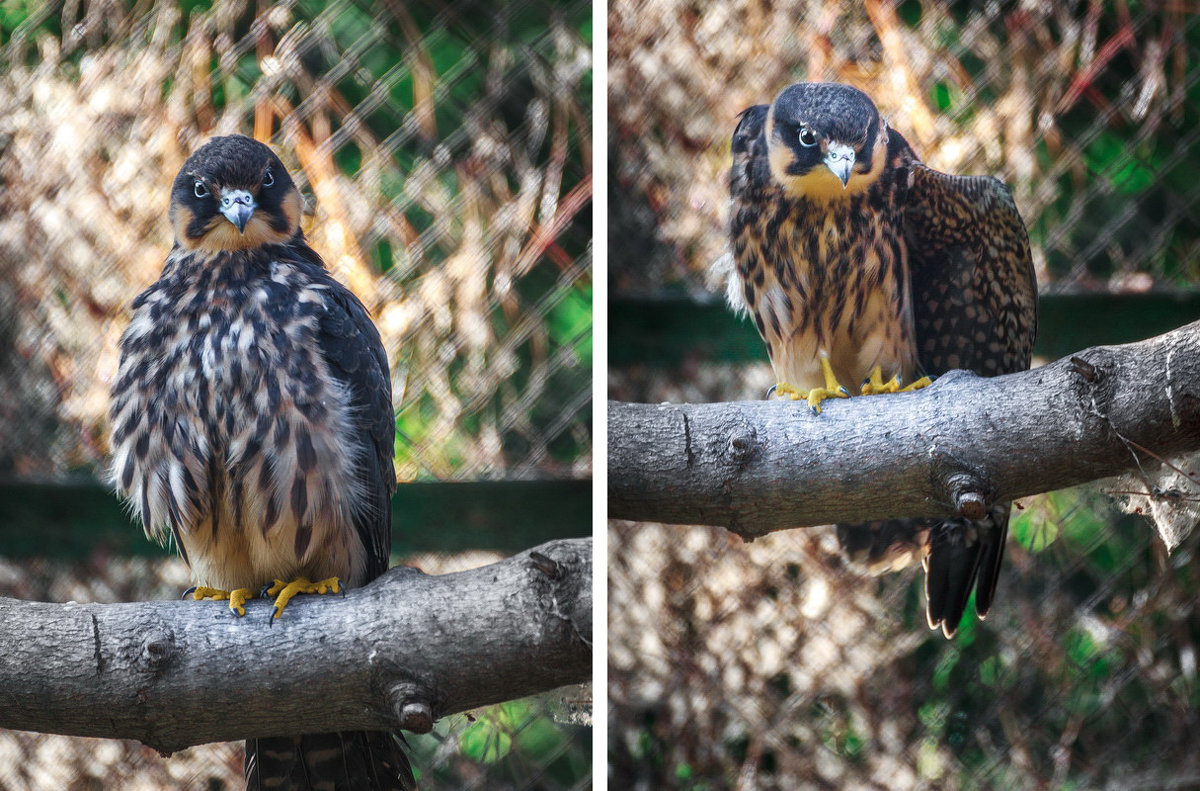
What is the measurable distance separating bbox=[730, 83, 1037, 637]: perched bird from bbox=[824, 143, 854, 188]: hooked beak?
0.04 metres

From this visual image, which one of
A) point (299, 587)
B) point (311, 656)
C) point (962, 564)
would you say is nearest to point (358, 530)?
point (299, 587)

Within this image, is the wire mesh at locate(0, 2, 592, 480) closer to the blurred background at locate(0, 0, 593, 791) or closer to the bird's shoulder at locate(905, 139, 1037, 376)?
the blurred background at locate(0, 0, 593, 791)

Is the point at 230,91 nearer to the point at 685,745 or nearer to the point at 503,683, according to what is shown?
the point at 503,683

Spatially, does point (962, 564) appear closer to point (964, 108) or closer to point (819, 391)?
point (819, 391)

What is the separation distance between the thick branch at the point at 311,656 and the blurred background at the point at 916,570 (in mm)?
368

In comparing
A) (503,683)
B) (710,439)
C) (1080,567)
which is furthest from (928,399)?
(503,683)

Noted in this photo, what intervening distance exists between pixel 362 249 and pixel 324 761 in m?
0.71

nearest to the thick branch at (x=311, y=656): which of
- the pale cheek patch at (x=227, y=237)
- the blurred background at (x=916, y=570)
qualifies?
the blurred background at (x=916, y=570)

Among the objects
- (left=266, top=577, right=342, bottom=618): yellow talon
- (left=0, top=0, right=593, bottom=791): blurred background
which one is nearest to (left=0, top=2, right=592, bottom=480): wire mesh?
(left=0, top=0, right=593, bottom=791): blurred background

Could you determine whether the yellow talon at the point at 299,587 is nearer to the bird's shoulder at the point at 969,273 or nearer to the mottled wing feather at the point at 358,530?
the mottled wing feather at the point at 358,530

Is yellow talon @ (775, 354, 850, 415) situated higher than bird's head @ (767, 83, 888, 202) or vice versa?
bird's head @ (767, 83, 888, 202)

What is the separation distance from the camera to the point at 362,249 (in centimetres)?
156

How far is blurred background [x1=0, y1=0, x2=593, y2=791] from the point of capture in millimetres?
1485

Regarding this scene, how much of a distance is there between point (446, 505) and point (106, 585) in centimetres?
48
